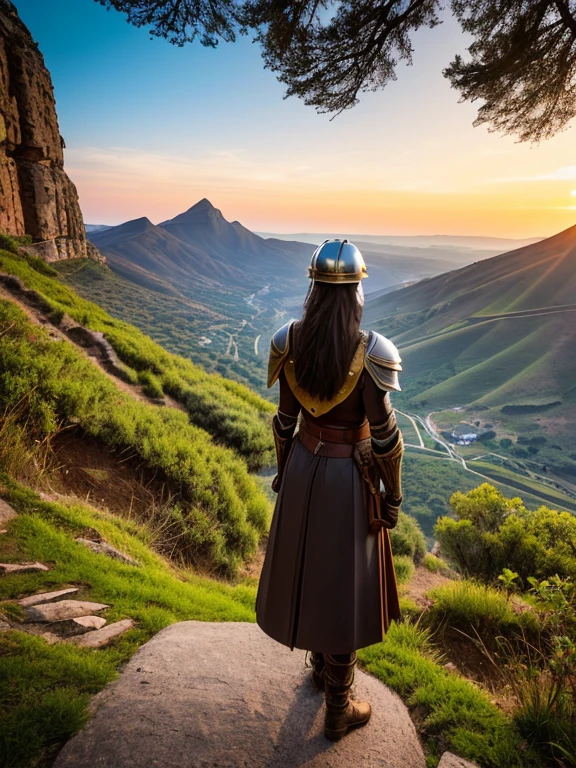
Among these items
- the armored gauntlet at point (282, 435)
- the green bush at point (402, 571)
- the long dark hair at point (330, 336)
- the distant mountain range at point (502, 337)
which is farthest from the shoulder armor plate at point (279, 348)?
the distant mountain range at point (502, 337)

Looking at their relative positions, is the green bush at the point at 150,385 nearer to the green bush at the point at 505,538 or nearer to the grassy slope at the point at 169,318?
the green bush at the point at 505,538

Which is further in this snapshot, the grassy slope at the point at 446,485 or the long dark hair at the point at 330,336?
the grassy slope at the point at 446,485

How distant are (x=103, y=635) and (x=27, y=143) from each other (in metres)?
27.0

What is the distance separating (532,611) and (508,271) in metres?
143

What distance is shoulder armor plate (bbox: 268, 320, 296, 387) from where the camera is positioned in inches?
95.5

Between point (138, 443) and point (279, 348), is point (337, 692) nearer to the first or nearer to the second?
point (279, 348)

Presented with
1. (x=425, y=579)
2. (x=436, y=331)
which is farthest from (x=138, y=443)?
(x=436, y=331)

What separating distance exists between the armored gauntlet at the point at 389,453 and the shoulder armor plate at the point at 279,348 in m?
0.66

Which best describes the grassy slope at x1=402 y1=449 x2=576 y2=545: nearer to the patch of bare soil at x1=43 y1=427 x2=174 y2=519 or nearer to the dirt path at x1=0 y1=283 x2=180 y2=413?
the dirt path at x1=0 y1=283 x2=180 y2=413

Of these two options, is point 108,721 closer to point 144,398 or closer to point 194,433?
point 194,433

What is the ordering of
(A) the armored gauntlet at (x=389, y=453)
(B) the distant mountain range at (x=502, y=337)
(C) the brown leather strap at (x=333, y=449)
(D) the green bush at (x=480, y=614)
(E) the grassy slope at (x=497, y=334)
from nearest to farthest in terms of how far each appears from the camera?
(A) the armored gauntlet at (x=389, y=453)
(C) the brown leather strap at (x=333, y=449)
(D) the green bush at (x=480, y=614)
(B) the distant mountain range at (x=502, y=337)
(E) the grassy slope at (x=497, y=334)

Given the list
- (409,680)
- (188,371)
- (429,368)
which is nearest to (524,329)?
(429,368)

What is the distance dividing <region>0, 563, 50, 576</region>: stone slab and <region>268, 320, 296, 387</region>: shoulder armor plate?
261cm

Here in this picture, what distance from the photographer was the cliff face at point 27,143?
67.1ft
